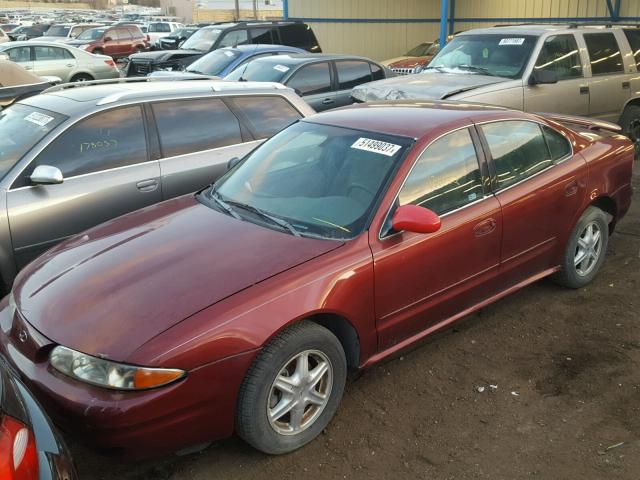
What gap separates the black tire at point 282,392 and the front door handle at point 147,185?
2.37 metres

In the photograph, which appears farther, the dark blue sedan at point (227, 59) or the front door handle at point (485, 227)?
the dark blue sedan at point (227, 59)

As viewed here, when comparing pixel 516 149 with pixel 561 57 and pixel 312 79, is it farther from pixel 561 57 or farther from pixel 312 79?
pixel 312 79

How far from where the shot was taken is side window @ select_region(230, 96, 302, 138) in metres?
5.59

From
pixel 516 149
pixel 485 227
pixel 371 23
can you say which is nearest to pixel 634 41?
pixel 516 149

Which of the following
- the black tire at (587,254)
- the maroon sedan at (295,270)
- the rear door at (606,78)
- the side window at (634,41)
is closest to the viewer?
the maroon sedan at (295,270)

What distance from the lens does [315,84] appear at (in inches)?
361

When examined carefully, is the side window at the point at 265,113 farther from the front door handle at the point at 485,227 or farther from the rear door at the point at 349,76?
the rear door at the point at 349,76

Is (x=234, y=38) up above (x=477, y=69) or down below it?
above

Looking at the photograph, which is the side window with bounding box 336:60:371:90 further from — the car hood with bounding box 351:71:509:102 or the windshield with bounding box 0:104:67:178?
the windshield with bounding box 0:104:67:178

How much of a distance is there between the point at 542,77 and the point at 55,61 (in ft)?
42.6

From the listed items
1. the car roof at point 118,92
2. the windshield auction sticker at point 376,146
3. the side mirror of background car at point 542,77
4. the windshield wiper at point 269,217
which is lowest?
the windshield wiper at point 269,217

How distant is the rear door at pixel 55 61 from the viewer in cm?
1584

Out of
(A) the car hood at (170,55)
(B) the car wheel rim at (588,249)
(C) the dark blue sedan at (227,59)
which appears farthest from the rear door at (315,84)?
(A) the car hood at (170,55)

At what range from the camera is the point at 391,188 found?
3408 millimetres
